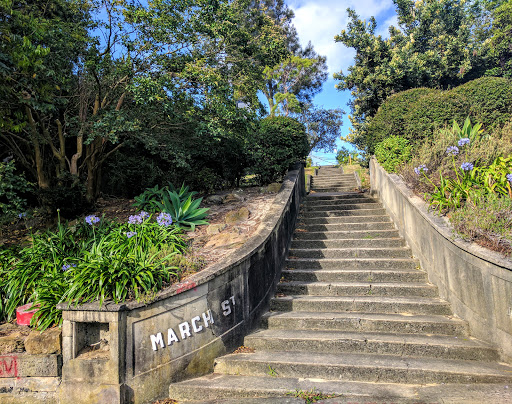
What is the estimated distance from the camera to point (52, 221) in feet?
23.4

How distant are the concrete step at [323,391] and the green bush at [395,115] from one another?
6201 millimetres

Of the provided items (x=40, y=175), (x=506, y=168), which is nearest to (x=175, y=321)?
(x=506, y=168)

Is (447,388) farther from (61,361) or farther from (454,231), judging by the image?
(61,361)

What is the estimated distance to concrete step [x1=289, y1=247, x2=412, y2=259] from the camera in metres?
5.82

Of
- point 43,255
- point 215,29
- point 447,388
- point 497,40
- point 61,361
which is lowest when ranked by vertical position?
point 447,388

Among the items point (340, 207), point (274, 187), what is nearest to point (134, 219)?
point (274, 187)

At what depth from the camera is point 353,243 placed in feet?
20.7

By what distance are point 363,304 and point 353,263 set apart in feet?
3.73

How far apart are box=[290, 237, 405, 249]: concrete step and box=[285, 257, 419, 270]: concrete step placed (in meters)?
0.56

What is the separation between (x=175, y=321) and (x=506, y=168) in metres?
4.90

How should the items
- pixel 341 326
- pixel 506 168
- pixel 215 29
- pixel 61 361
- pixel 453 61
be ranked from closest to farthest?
1. pixel 61 361
2. pixel 341 326
3. pixel 506 168
4. pixel 215 29
5. pixel 453 61

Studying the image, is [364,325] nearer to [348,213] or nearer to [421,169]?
[421,169]

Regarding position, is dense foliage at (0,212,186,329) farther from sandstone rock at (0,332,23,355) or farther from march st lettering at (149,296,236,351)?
march st lettering at (149,296,236,351)

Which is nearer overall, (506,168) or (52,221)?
(506,168)
